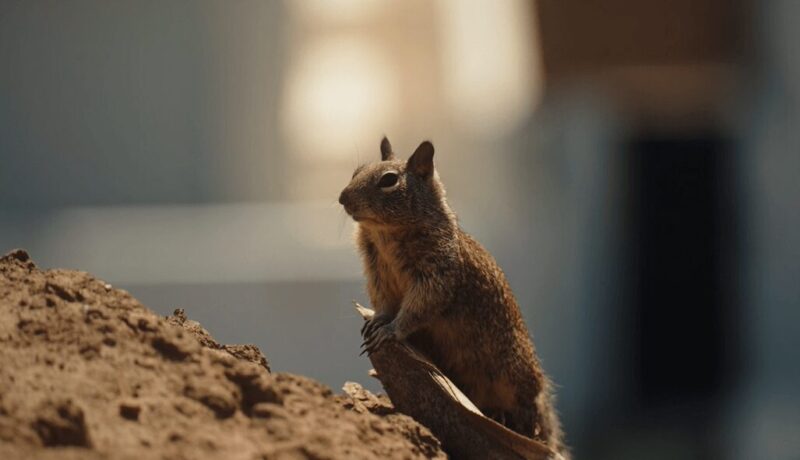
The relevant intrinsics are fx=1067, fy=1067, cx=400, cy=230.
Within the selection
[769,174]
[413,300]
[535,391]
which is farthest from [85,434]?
[769,174]

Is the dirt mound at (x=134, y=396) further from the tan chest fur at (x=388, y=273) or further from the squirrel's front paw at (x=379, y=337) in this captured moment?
the tan chest fur at (x=388, y=273)

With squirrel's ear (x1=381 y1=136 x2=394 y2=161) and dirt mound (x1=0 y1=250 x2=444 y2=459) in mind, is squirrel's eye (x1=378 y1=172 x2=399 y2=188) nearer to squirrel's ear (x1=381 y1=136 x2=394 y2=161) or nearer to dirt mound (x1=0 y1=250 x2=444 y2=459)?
squirrel's ear (x1=381 y1=136 x2=394 y2=161)

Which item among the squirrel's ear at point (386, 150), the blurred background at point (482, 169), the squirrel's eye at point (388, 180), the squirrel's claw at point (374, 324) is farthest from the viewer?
the blurred background at point (482, 169)

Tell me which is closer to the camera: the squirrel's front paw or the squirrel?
the squirrel's front paw

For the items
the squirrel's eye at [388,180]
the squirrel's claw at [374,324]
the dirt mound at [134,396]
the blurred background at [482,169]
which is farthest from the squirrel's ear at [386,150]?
the blurred background at [482,169]

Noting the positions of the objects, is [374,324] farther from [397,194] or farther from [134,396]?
[134,396]

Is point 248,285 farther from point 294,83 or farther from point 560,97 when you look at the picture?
point 560,97

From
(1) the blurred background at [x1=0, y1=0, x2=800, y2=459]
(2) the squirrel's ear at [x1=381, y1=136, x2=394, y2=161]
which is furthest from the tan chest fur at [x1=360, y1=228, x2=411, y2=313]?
(1) the blurred background at [x1=0, y1=0, x2=800, y2=459]

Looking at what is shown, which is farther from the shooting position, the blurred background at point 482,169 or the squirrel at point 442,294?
the blurred background at point 482,169
